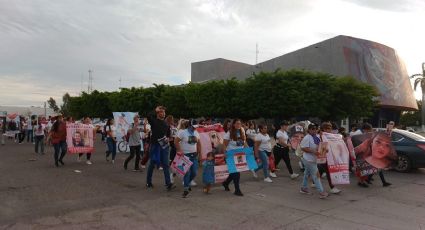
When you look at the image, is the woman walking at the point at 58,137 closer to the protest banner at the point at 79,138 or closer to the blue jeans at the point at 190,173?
the protest banner at the point at 79,138

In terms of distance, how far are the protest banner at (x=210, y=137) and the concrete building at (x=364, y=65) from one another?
38.4 m

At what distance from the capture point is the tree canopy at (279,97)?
2942 cm

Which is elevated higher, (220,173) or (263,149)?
(263,149)

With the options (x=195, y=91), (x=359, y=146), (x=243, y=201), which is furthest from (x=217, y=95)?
(x=243, y=201)

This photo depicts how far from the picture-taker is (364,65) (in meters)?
48.6

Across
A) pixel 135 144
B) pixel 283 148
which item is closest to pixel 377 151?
pixel 283 148

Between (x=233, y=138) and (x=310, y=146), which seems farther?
(x=233, y=138)

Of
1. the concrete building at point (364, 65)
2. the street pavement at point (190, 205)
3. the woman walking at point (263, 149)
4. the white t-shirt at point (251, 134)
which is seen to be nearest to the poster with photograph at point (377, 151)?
the street pavement at point (190, 205)

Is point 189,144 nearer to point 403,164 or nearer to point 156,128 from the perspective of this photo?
point 156,128

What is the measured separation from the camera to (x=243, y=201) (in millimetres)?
7969

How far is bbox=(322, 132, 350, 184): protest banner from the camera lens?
902 cm

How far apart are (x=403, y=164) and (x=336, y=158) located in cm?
503

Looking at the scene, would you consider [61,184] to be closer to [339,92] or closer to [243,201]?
[243,201]

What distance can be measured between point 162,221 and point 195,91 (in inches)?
1152
